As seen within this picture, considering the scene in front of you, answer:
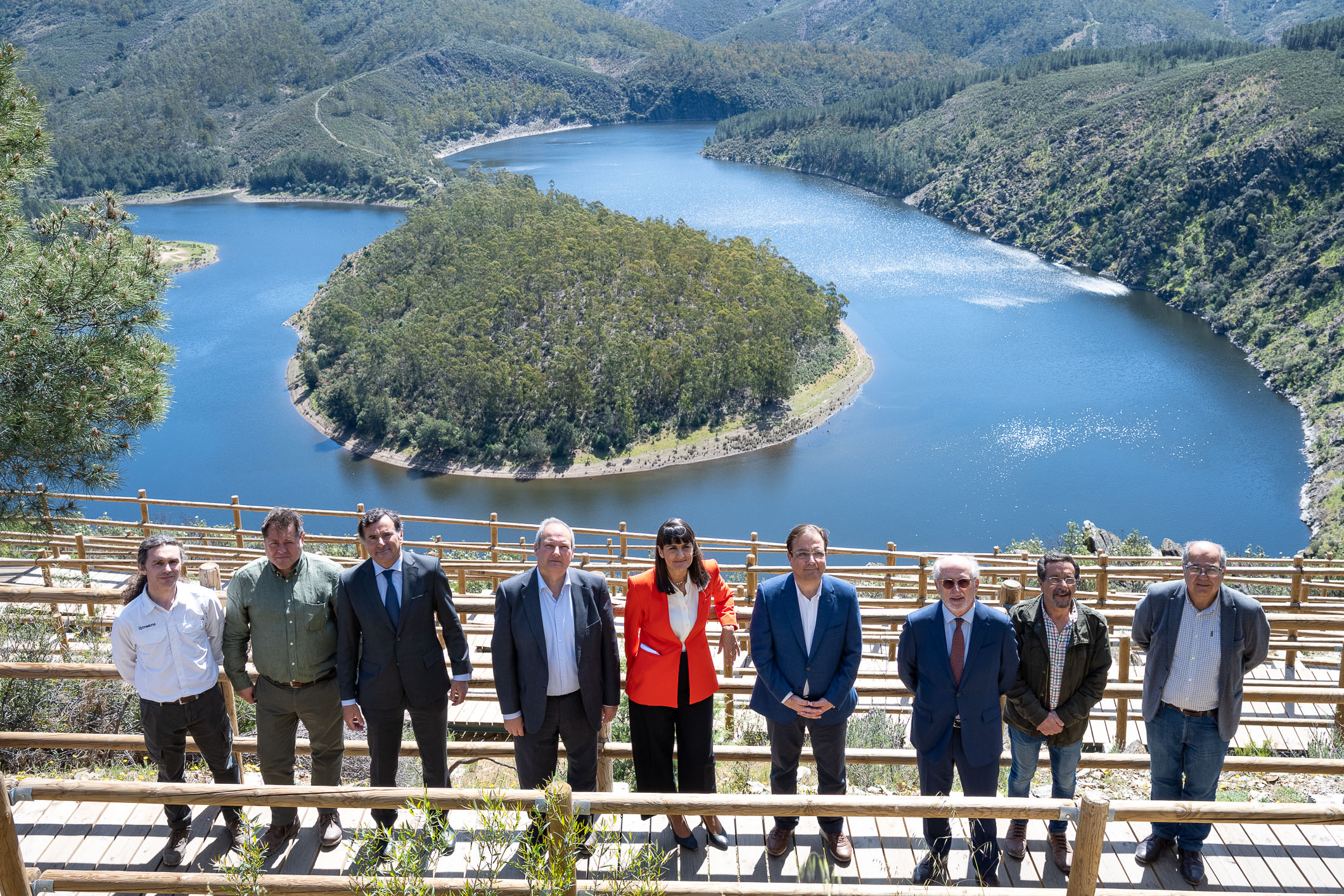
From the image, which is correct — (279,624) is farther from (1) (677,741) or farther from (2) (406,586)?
(1) (677,741)

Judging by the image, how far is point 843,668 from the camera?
463 centimetres

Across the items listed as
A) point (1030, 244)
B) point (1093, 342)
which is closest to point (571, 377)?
point (1093, 342)

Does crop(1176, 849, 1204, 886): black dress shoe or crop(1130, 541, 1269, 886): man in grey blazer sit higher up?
crop(1130, 541, 1269, 886): man in grey blazer

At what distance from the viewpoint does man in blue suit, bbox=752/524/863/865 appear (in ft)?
15.1

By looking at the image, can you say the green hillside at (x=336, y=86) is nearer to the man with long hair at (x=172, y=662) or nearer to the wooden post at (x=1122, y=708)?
the wooden post at (x=1122, y=708)

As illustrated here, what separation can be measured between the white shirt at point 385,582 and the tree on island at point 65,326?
455cm

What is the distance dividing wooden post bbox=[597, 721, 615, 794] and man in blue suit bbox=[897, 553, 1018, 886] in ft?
4.59

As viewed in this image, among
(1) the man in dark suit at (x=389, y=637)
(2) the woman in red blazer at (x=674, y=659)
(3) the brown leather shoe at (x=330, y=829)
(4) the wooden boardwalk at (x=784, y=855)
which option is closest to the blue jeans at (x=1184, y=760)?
(4) the wooden boardwalk at (x=784, y=855)

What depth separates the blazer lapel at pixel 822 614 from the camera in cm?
460

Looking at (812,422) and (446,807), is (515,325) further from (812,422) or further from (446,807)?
(446,807)

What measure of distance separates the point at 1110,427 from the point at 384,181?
90310 mm

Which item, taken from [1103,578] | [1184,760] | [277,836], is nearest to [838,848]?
[1184,760]

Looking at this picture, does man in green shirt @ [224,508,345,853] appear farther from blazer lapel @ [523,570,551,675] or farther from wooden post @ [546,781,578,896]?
wooden post @ [546,781,578,896]

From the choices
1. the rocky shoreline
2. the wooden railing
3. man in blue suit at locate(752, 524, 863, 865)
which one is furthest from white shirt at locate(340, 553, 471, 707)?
the rocky shoreline
